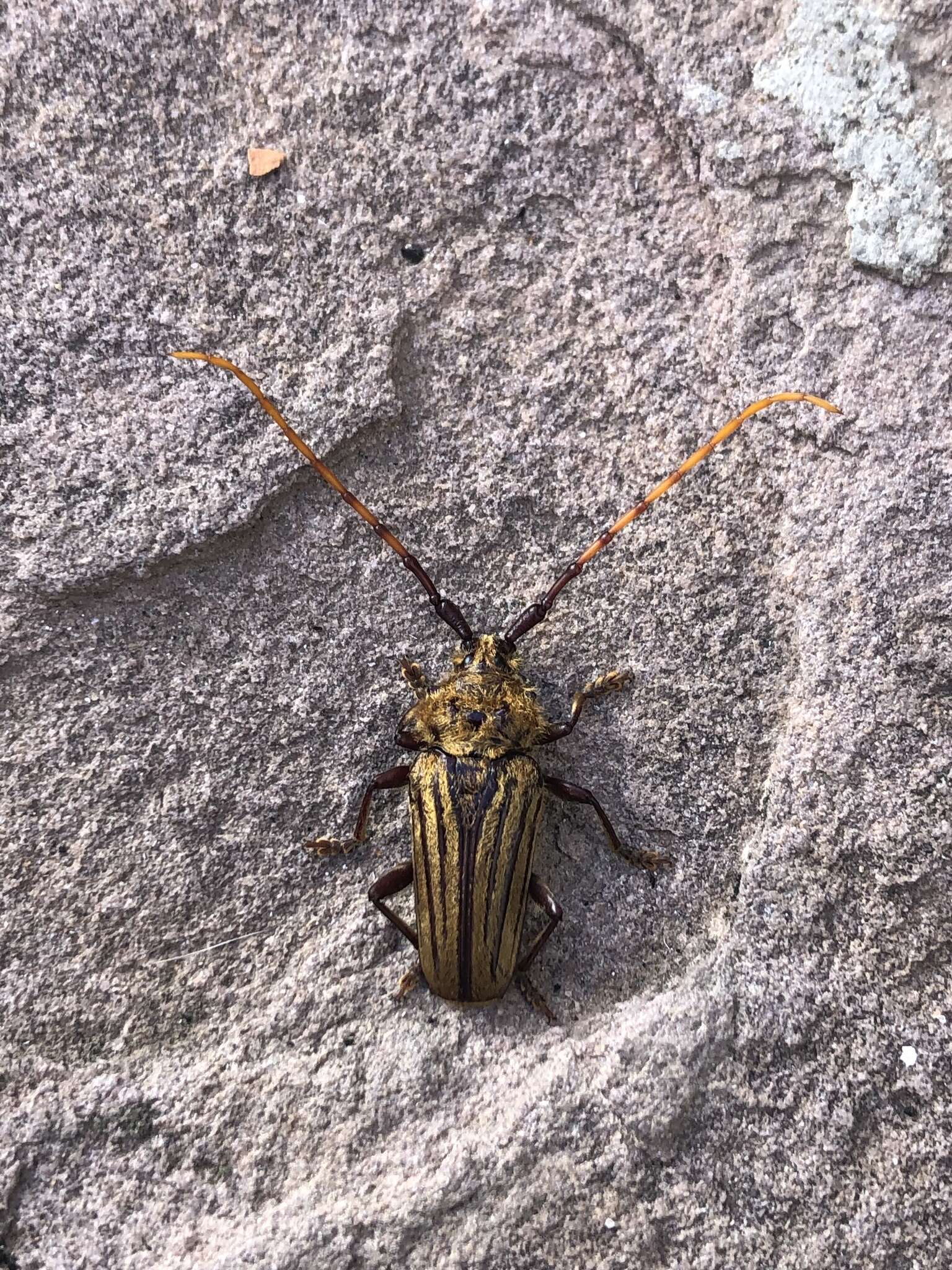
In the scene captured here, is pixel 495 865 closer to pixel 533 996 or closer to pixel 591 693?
pixel 533 996

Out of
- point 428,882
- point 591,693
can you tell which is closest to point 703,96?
point 591,693

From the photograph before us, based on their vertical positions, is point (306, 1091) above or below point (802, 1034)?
above

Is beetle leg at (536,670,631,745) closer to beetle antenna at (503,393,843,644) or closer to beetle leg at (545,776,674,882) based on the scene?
beetle leg at (545,776,674,882)

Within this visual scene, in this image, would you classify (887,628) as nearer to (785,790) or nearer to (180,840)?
(785,790)

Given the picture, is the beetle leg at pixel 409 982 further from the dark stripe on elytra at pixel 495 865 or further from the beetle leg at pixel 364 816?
the beetle leg at pixel 364 816

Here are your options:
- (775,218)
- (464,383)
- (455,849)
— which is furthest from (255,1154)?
(775,218)

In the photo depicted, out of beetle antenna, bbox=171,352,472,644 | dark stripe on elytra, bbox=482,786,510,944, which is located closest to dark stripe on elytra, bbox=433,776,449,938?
dark stripe on elytra, bbox=482,786,510,944
